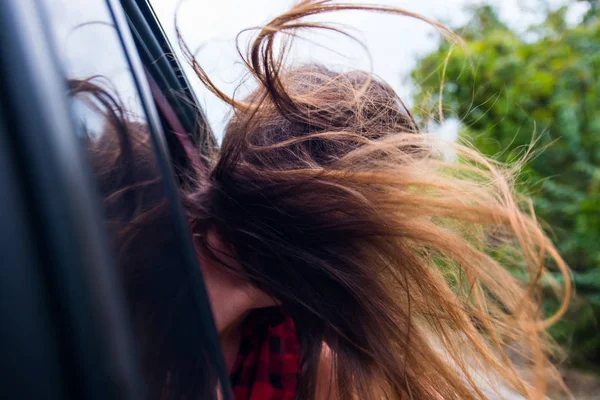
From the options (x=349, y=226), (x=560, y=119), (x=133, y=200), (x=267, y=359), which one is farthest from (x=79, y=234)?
(x=560, y=119)

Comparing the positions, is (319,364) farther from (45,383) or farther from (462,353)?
(45,383)

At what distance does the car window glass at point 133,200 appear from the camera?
1.44ft

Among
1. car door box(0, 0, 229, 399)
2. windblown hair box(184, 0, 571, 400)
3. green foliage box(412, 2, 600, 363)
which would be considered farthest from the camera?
green foliage box(412, 2, 600, 363)

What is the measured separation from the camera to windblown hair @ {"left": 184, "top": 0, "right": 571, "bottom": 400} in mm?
1177

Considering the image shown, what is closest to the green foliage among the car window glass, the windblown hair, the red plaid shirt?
the windblown hair

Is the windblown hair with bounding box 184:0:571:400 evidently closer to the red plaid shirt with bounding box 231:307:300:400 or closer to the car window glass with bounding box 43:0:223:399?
the red plaid shirt with bounding box 231:307:300:400

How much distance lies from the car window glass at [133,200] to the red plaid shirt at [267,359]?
72cm

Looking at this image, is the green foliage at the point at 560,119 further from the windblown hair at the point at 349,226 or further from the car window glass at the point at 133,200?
the car window glass at the point at 133,200

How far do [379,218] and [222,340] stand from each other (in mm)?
524

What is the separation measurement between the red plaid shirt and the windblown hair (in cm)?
5

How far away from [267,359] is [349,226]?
0.40 meters

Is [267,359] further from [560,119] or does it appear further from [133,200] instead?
[560,119]

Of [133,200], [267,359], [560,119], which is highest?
[133,200]

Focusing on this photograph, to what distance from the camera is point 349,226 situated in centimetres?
118
